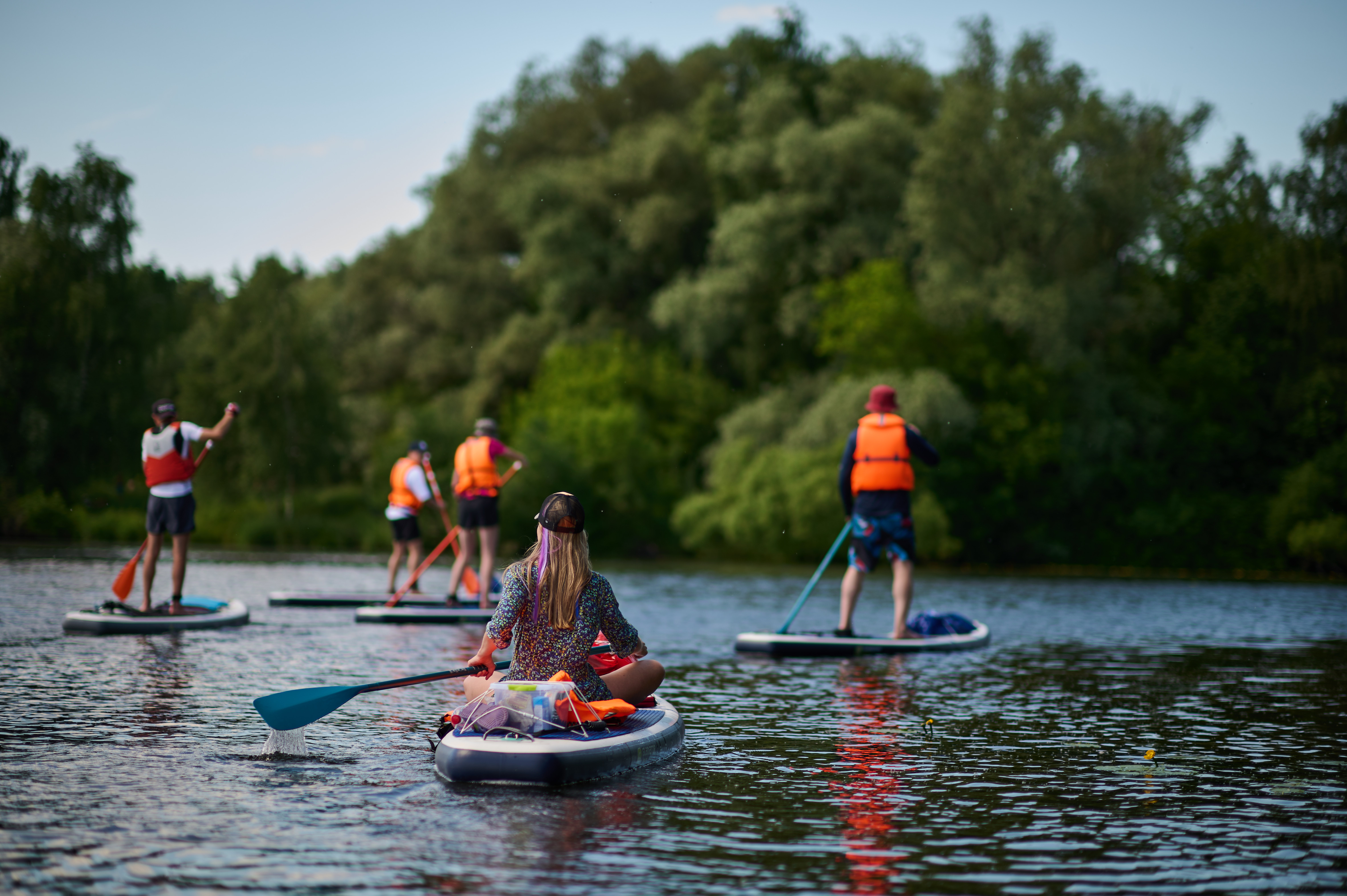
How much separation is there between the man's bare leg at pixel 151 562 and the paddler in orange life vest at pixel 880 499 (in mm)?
6754

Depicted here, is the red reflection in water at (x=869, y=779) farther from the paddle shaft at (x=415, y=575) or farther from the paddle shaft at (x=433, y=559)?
the paddle shaft at (x=415, y=575)

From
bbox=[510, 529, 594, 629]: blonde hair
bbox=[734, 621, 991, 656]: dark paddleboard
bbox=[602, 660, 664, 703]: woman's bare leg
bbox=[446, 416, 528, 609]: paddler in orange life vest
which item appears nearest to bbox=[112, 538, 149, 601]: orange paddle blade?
bbox=[446, 416, 528, 609]: paddler in orange life vest

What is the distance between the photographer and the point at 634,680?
25.7ft

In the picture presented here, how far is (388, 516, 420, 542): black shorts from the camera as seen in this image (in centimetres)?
1808

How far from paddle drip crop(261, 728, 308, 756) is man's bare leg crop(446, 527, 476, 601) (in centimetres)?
922

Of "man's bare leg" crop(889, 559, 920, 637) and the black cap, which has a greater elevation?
the black cap

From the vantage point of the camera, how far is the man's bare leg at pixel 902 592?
13.8 metres

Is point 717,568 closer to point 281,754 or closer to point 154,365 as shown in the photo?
point 154,365

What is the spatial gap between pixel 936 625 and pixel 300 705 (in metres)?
8.67

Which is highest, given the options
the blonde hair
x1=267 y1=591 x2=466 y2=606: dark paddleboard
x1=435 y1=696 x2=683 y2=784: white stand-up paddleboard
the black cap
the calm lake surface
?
the black cap

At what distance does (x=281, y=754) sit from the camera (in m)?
7.48

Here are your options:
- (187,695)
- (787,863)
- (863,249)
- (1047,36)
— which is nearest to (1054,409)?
(863,249)

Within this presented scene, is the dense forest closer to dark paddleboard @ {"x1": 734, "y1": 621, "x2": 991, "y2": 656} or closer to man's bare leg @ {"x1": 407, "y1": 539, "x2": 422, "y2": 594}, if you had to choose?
man's bare leg @ {"x1": 407, "y1": 539, "x2": 422, "y2": 594}

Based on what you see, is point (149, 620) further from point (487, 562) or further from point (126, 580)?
point (487, 562)
